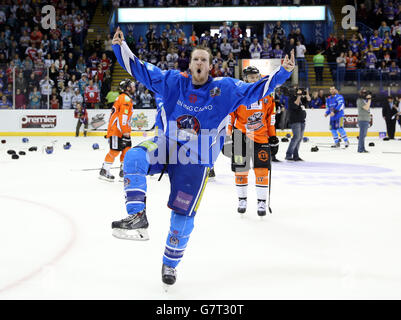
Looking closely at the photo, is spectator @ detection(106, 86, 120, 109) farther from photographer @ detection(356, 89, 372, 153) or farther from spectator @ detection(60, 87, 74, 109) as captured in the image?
photographer @ detection(356, 89, 372, 153)

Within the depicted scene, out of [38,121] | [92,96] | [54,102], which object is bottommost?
[38,121]

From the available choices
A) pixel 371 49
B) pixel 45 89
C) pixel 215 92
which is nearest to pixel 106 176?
pixel 215 92

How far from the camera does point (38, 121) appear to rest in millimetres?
16578

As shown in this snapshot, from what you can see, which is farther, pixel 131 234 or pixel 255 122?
pixel 255 122

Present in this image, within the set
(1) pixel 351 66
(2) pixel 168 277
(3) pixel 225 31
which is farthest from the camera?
(3) pixel 225 31

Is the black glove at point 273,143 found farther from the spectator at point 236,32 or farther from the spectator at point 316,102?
the spectator at point 236,32

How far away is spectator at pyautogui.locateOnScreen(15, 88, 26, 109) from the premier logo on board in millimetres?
441

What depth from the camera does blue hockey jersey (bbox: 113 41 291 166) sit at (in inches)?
118

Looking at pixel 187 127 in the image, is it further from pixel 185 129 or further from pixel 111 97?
pixel 111 97

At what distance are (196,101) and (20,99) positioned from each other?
14433mm

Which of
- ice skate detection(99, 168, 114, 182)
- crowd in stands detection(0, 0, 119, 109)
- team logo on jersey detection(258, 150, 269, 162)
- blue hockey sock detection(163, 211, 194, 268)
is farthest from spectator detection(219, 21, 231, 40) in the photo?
blue hockey sock detection(163, 211, 194, 268)

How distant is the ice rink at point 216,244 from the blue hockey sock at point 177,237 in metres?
0.18

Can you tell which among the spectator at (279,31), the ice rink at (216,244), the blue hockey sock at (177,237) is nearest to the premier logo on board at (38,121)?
the ice rink at (216,244)

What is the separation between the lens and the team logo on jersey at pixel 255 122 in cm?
531
